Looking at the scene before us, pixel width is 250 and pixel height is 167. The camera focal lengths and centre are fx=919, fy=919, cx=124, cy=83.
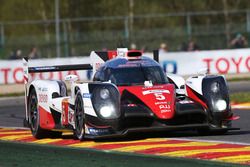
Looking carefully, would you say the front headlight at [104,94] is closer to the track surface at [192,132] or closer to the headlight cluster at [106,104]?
the headlight cluster at [106,104]

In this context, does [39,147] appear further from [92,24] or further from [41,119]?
[92,24]

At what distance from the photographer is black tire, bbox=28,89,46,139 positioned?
47.9 ft

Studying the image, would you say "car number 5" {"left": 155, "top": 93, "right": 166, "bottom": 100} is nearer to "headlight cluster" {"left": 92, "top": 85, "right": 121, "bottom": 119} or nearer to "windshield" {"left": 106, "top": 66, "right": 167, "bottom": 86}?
"headlight cluster" {"left": 92, "top": 85, "right": 121, "bottom": 119}

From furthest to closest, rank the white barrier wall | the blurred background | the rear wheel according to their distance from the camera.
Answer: the blurred background, the white barrier wall, the rear wheel

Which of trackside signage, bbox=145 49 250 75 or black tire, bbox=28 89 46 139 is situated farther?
trackside signage, bbox=145 49 250 75

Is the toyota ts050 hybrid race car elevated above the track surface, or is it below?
above

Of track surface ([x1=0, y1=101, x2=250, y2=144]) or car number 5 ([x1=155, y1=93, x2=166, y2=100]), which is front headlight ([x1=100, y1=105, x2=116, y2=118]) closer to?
car number 5 ([x1=155, y1=93, x2=166, y2=100])

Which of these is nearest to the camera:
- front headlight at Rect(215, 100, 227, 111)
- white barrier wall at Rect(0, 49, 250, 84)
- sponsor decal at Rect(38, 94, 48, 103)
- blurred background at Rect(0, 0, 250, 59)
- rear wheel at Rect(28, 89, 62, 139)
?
front headlight at Rect(215, 100, 227, 111)

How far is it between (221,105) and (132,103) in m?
1.32

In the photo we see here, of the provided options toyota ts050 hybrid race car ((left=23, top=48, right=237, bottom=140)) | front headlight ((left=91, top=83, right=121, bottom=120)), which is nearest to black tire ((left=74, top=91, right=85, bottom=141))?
toyota ts050 hybrid race car ((left=23, top=48, right=237, bottom=140))

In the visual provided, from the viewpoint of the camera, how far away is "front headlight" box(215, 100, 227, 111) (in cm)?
1316

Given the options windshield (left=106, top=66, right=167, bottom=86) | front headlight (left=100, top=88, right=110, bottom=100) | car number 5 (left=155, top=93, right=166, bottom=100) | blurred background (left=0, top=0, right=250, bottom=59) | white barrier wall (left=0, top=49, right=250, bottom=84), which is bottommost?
car number 5 (left=155, top=93, right=166, bottom=100)

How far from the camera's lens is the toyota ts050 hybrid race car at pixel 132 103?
12.7 m

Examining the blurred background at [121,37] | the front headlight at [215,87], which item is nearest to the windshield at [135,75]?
the front headlight at [215,87]
